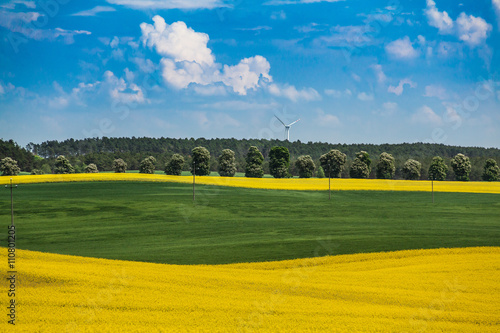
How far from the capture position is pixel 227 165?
101 meters

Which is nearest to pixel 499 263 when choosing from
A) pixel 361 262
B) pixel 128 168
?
pixel 361 262

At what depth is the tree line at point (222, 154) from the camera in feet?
335

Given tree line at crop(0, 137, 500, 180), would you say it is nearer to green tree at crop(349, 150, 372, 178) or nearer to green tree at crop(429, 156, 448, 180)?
green tree at crop(349, 150, 372, 178)

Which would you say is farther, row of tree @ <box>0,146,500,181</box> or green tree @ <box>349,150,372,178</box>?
green tree @ <box>349,150,372,178</box>

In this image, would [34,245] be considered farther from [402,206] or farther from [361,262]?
[402,206]

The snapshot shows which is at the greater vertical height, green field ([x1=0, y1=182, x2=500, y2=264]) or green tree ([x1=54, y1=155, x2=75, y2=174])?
green tree ([x1=54, y1=155, x2=75, y2=174])

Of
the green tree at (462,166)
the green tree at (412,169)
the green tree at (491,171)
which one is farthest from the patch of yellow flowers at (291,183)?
the green tree at (491,171)

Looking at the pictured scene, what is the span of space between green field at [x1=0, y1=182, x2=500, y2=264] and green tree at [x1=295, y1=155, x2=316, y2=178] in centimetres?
3116

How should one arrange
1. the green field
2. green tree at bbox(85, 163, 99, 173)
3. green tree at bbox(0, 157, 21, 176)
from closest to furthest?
1. the green field
2. green tree at bbox(0, 157, 21, 176)
3. green tree at bbox(85, 163, 99, 173)

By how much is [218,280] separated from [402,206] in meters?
42.0

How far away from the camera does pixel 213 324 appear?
1288 cm

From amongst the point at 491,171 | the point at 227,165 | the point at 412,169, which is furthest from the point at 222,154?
the point at 491,171

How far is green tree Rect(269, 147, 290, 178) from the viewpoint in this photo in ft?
333

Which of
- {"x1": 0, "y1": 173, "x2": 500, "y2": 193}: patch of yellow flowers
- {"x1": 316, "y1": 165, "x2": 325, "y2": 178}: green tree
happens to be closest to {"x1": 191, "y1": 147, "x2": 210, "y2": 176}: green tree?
{"x1": 0, "y1": 173, "x2": 500, "y2": 193}: patch of yellow flowers
